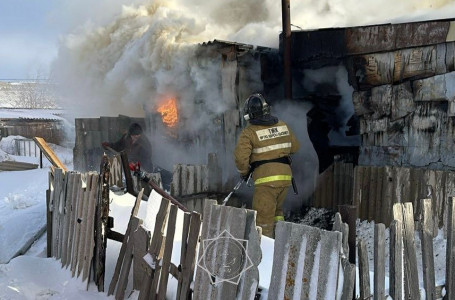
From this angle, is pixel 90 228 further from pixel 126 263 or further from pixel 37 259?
pixel 37 259

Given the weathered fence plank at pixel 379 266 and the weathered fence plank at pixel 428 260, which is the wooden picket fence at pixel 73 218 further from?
the weathered fence plank at pixel 428 260

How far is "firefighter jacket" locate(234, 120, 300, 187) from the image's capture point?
5.38 m

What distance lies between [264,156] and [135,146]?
4.80 m

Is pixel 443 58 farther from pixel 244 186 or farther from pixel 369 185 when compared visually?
pixel 244 186

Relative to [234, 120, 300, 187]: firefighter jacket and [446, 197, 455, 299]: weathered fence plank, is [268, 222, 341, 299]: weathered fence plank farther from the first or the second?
[234, 120, 300, 187]: firefighter jacket

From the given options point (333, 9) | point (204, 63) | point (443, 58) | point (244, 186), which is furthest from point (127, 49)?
point (443, 58)

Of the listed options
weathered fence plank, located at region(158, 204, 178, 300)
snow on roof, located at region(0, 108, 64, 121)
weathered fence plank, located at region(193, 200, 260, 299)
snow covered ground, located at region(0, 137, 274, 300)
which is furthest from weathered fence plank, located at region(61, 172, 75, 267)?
snow on roof, located at region(0, 108, 64, 121)

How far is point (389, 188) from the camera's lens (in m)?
5.92

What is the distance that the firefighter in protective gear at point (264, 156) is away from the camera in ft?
17.7

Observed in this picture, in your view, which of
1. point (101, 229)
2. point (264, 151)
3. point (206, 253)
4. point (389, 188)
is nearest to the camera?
point (206, 253)

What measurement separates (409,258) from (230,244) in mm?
1188

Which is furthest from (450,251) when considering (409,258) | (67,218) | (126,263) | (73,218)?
(67,218)

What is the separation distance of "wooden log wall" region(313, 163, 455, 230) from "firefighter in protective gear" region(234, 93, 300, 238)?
1.11 m

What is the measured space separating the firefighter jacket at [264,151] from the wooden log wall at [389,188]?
1.17 meters
